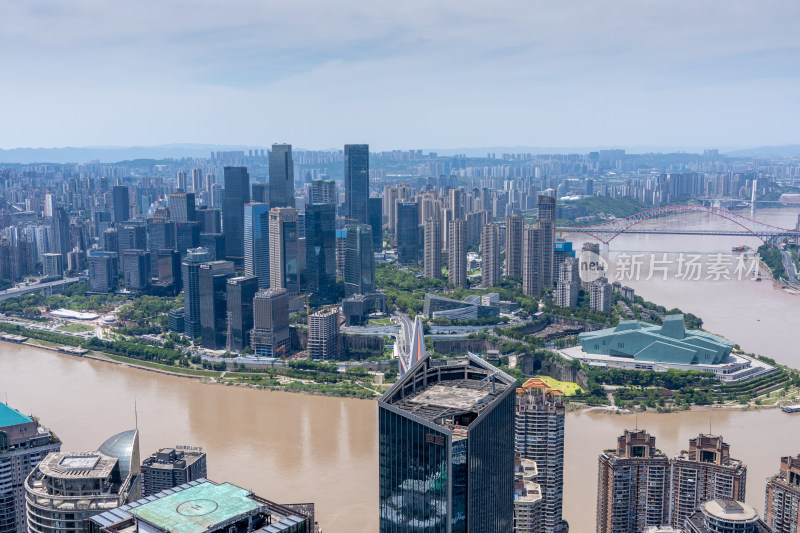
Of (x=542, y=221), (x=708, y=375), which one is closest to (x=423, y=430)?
(x=708, y=375)

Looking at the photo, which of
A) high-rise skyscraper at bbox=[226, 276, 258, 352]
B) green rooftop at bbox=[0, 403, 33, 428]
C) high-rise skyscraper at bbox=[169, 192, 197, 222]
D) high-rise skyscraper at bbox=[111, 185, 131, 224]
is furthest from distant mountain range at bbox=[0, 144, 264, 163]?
green rooftop at bbox=[0, 403, 33, 428]

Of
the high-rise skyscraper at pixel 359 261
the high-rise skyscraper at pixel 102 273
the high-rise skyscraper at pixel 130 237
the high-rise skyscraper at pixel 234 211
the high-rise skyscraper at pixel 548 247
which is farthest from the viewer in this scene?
the high-rise skyscraper at pixel 234 211

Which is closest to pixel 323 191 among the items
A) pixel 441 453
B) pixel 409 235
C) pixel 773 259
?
pixel 409 235

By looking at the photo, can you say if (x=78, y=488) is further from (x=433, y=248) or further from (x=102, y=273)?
(x=433, y=248)

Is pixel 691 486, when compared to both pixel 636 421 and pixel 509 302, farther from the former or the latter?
pixel 509 302

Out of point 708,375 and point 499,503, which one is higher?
point 499,503

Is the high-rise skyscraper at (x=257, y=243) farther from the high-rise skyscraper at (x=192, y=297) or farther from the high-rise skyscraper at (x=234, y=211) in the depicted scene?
the high-rise skyscraper at (x=192, y=297)

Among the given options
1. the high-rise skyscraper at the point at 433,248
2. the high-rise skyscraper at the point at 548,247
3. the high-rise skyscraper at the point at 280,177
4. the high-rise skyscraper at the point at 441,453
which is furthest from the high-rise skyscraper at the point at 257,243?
the high-rise skyscraper at the point at 441,453
